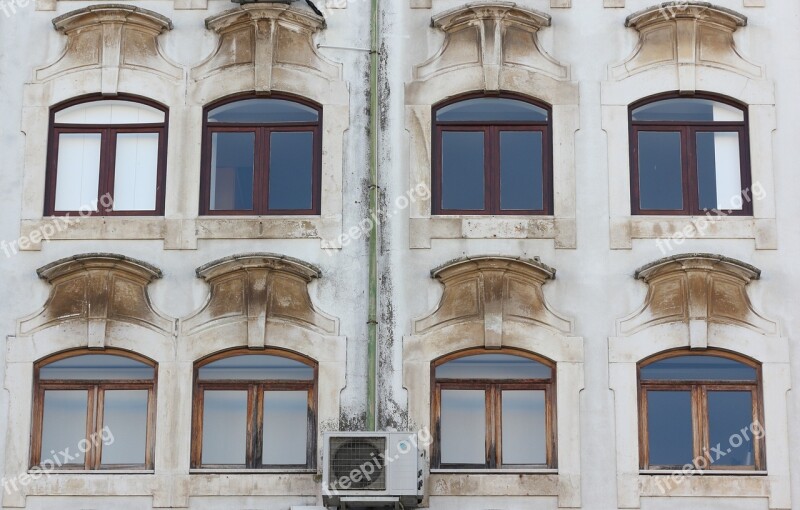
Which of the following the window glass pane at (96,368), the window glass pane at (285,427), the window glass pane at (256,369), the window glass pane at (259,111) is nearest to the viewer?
the window glass pane at (285,427)

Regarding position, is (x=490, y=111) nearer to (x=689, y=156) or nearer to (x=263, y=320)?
(x=689, y=156)

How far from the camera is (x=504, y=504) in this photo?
64.7 feet

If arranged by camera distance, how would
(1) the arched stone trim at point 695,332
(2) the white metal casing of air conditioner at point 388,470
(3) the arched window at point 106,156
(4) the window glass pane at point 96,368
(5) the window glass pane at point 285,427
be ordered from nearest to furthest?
(2) the white metal casing of air conditioner at point 388,470, (1) the arched stone trim at point 695,332, (5) the window glass pane at point 285,427, (4) the window glass pane at point 96,368, (3) the arched window at point 106,156

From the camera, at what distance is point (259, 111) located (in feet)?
70.4

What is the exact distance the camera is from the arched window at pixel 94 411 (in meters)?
20.3

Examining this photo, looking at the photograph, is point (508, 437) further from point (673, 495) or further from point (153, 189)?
point (153, 189)

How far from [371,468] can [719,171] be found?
6.47 m

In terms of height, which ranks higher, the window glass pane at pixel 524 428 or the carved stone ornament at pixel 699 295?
the carved stone ornament at pixel 699 295

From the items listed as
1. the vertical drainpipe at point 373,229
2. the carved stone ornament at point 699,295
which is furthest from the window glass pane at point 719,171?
the vertical drainpipe at point 373,229

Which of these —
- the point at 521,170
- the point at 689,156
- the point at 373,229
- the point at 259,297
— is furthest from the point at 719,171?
the point at 259,297

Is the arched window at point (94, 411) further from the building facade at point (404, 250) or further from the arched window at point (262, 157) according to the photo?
the arched window at point (262, 157)

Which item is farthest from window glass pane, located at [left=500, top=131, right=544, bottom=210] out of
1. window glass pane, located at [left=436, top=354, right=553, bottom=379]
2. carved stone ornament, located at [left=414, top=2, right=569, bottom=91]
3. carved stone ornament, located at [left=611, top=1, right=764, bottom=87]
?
window glass pane, located at [left=436, top=354, right=553, bottom=379]

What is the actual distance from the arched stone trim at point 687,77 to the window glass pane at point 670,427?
2.49 meters

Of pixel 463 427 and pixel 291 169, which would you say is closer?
pixel 463 427
